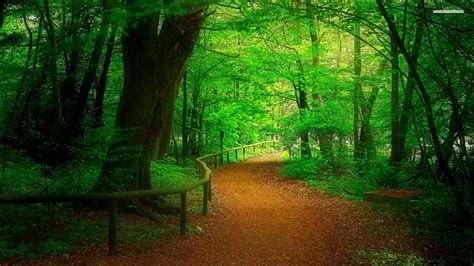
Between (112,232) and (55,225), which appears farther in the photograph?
(55,225)

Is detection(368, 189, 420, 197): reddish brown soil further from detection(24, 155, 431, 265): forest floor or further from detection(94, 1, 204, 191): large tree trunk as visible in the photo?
detection(94, 1, 204, 191): large tree trunk

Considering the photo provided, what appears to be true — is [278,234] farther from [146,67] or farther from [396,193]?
[146,67]

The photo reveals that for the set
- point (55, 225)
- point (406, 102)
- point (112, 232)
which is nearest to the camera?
point (112, 232)

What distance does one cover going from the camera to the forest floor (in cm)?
608

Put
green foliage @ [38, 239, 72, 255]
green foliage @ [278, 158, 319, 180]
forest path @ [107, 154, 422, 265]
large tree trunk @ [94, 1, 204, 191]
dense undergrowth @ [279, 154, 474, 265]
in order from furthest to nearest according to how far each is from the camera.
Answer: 1. green foliage @ [278, 158, 319, 180]
2. large tree trunk @ [94, 1, 204, 191]
3. forest path @ [107, 154, 422, 265]
4. dense undergrowth @ [279, 154, 474, 265]
5. green foliage @ [38, 239, 72, 255]

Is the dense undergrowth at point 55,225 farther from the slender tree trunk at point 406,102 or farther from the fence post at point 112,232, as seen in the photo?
the slender tree trunk at point 406,102

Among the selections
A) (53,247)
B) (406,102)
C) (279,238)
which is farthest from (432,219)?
(53,247)

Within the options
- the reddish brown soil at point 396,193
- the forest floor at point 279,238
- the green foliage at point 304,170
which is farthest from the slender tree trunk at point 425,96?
the green foliage at point 304,170

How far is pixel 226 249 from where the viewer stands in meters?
6.89

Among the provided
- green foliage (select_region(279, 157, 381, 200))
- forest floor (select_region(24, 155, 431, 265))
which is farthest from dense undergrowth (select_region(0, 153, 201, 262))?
green foliage (select_region(279, 157, 381, 200))

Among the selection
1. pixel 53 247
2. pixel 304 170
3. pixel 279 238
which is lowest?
pixel 279 238

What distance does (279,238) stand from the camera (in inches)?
305

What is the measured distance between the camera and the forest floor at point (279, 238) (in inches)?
239

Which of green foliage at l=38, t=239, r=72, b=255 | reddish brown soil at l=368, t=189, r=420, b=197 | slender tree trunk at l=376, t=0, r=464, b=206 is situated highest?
slender tree trunk at l=376, t=0, r=464, b=206
